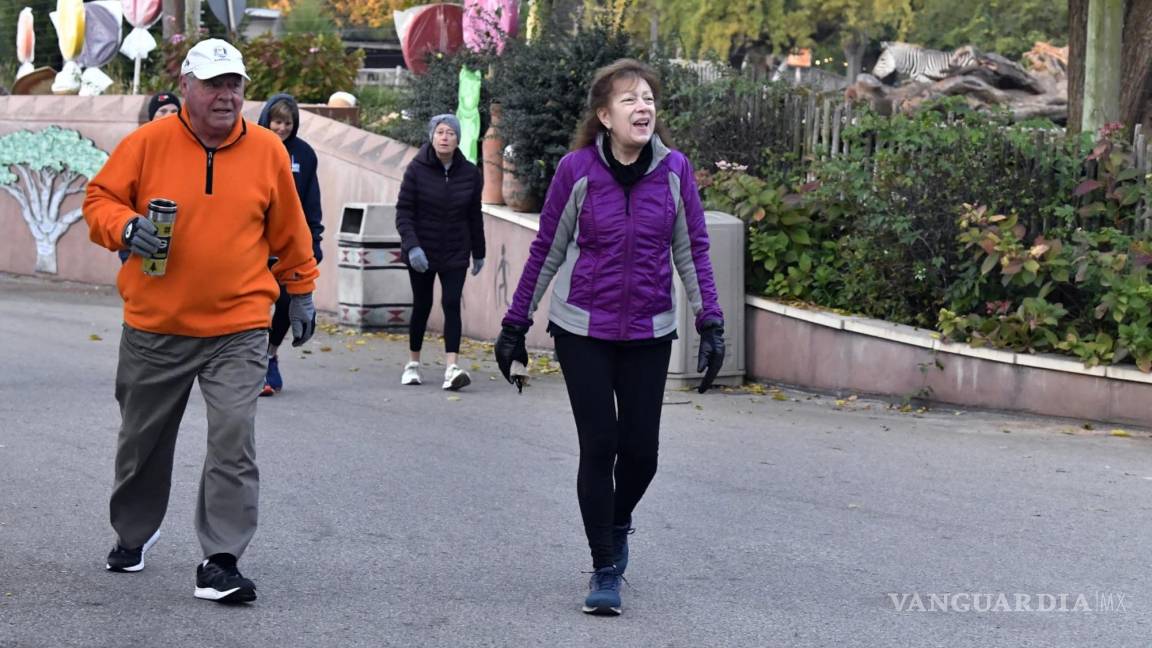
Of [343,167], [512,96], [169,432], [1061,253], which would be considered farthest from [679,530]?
[343,167]

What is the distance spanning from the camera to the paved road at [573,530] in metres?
5.54

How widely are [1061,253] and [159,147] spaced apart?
20.9 feet

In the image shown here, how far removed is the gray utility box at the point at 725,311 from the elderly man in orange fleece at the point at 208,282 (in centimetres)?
609

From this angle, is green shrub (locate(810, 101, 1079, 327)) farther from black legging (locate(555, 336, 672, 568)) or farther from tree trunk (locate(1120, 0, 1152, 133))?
black legging (locate(555, 336, 672, 568))

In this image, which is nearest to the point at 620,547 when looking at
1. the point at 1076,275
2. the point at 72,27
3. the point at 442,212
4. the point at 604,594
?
the point at 604,594

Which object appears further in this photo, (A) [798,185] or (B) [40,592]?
(A) [798,185]

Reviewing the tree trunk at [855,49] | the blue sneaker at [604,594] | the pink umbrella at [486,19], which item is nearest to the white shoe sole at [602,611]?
the blue sneaker at [604,594]

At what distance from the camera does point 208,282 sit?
225 inches

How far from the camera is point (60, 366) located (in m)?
12.4

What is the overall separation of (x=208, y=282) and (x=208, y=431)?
51 cm

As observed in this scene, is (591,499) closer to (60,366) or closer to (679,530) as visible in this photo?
(679,530)

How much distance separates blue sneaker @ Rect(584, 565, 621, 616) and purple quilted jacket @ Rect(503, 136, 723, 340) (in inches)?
30.8

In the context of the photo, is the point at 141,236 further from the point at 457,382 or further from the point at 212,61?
the point at 457,382

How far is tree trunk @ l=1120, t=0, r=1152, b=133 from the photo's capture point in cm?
1395
